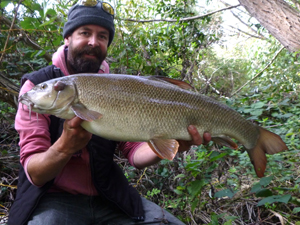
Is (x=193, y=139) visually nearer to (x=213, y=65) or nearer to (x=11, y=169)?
(x=11, y=169)

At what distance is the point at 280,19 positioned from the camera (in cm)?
461

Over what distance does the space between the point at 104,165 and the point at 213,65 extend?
236 inches

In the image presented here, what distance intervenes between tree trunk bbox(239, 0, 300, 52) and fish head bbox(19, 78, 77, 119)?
13.8 feet

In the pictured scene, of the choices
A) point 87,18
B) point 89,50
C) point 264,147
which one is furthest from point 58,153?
point 264,147

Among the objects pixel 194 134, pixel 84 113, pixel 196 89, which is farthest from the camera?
pixel 196 89

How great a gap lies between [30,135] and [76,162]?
0.40m

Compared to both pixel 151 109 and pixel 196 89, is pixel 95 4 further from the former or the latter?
pixel 196 89

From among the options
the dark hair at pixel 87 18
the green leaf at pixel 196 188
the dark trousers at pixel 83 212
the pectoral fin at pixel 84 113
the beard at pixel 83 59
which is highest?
the dark hair at pixel 87 18

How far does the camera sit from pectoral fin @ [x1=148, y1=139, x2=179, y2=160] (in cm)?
164

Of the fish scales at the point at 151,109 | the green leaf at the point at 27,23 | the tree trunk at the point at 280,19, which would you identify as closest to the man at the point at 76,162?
the fish scales at the point at 151,109

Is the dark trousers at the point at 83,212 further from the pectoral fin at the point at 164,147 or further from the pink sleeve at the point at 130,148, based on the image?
the pectoral fin at the point at 164,147

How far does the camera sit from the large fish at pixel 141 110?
5.14ft

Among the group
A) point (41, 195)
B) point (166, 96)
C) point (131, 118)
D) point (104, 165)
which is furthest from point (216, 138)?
point (41, 195)

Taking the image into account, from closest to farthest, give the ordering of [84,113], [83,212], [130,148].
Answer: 1. [84,113]
2. [83,212]
3. [130,148]
